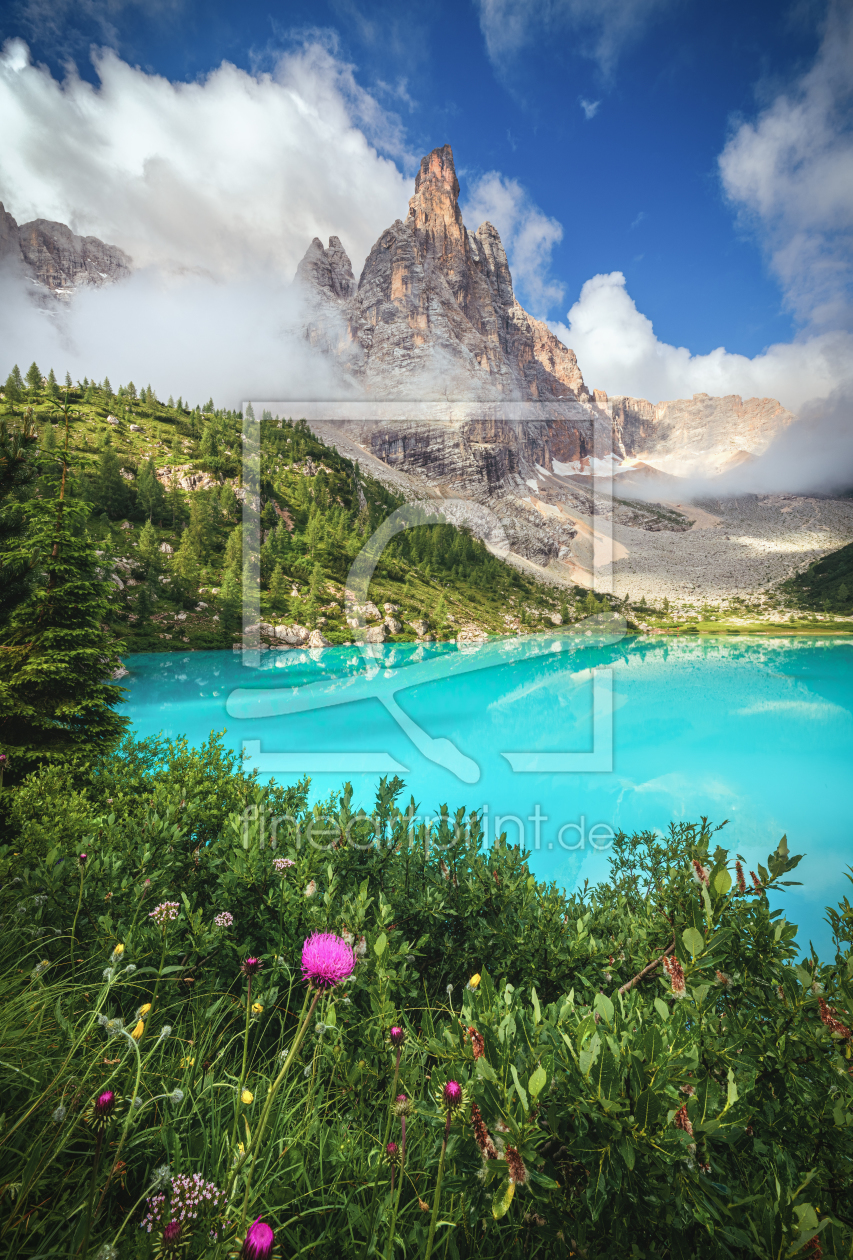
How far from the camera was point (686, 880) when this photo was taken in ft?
8.63

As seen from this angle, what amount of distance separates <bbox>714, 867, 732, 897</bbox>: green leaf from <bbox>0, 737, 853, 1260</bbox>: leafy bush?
1cm

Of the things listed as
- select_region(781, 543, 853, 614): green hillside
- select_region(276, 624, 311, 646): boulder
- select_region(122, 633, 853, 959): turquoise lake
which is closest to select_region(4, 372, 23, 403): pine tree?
select_region(276, 624, 311, 646): boulder

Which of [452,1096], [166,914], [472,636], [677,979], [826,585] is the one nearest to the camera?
[452,1096]

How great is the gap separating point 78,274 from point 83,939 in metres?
219

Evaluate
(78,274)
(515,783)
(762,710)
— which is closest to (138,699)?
(515,783)

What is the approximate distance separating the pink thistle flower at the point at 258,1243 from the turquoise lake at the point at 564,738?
15.4 ft

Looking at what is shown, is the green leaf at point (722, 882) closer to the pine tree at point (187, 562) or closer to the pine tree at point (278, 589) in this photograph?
the pine tree at point (278, 589)

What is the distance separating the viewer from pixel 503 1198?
35.7 inches

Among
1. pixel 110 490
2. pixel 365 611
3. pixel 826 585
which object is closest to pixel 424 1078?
pixel 365 611

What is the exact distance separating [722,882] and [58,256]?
22363cm

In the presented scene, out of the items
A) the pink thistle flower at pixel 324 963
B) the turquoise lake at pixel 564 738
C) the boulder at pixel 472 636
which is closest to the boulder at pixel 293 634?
the turquoise lake at pixel 564 738

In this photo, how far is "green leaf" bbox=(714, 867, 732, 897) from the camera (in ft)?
4.16

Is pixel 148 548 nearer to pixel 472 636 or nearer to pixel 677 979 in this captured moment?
pixel 472 636

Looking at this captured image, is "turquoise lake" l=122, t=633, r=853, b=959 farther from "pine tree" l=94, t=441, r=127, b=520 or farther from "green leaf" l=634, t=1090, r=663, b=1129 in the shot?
"pine tree" l=94, t=441, r=127, b=520
